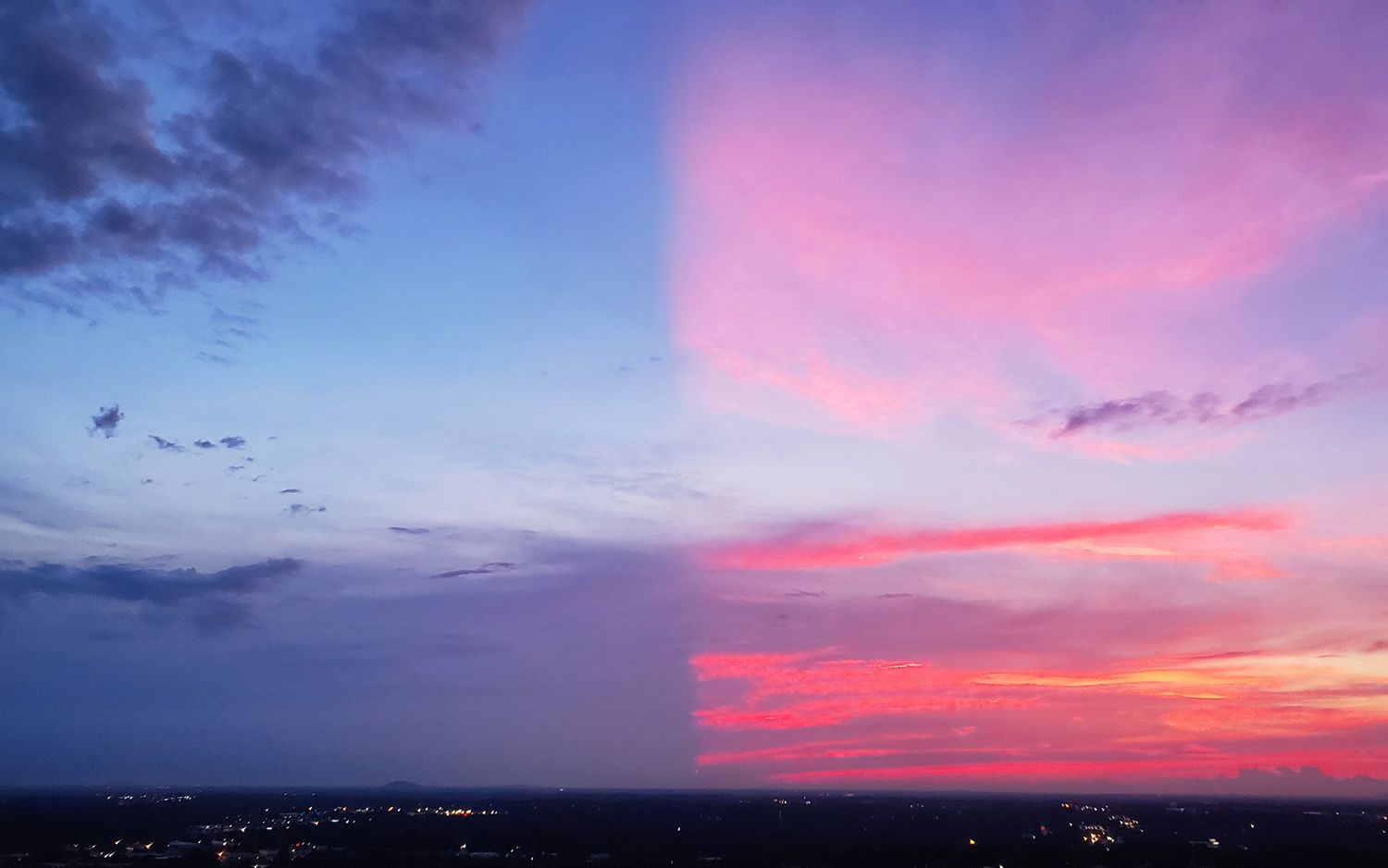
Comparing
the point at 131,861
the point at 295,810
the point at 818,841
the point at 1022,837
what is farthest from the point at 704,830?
the point at 295,810

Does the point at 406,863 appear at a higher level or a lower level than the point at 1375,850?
higher

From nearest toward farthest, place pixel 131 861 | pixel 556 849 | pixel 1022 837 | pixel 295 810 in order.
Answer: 1. pixel 131 861
2. pixel 556 849
3. pixel 1022 837
4. pixel 295 810

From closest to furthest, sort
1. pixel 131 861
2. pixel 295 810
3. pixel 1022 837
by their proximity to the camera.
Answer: pixel 131 861, pixel 1022 837, pixel 295 810

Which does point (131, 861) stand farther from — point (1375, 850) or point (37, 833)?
point (1375, 850)

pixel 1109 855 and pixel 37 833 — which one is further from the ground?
pixel 37 833

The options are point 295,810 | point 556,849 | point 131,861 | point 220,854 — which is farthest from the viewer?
point 295,810

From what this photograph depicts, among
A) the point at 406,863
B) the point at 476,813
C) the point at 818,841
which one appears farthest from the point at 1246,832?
the point at 476,813

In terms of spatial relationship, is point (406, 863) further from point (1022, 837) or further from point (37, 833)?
point (1022, 837)

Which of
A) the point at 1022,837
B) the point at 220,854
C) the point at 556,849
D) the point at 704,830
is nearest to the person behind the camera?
the point at 220,854

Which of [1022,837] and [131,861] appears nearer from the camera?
[131,861]
